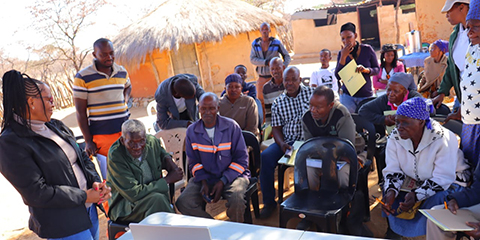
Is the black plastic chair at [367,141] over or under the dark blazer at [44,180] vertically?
under

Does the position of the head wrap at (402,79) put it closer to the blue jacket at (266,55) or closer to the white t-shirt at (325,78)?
the white t-shirt at (325,78)

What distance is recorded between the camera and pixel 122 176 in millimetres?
3223

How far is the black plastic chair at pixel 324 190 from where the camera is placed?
3.00 metres

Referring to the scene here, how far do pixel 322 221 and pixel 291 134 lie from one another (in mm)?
1580

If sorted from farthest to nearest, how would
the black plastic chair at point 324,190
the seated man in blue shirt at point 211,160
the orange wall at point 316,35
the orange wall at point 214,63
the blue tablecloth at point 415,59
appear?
the orange wall at point 316,35
the orange wall at point 214,63
the blue tablecloth at point 415,59
the seated man in blue shirt at point 211,160
the black plastic chair at point 324,190

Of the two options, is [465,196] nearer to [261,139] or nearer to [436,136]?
[436,136]

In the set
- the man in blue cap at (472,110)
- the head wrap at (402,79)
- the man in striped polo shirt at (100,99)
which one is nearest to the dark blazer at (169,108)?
the man in striped polo shirt at (100,99)

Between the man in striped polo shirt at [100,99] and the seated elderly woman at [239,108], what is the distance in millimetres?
1322

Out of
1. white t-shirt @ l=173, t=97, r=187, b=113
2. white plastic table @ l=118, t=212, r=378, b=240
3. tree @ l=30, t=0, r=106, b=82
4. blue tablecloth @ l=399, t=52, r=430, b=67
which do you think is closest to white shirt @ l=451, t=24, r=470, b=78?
white plastic table @ l=118, t=212, r=378, b=240

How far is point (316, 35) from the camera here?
60.7 feet

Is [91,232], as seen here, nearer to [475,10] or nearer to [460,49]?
[475,10]

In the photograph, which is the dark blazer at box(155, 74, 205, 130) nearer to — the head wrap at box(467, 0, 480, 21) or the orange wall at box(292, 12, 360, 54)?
the head wrap at box(467, 0, 480, 21)

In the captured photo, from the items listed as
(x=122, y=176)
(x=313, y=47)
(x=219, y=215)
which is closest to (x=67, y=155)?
(x=122, y=176)

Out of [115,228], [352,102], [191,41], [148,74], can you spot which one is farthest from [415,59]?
[148,74]
